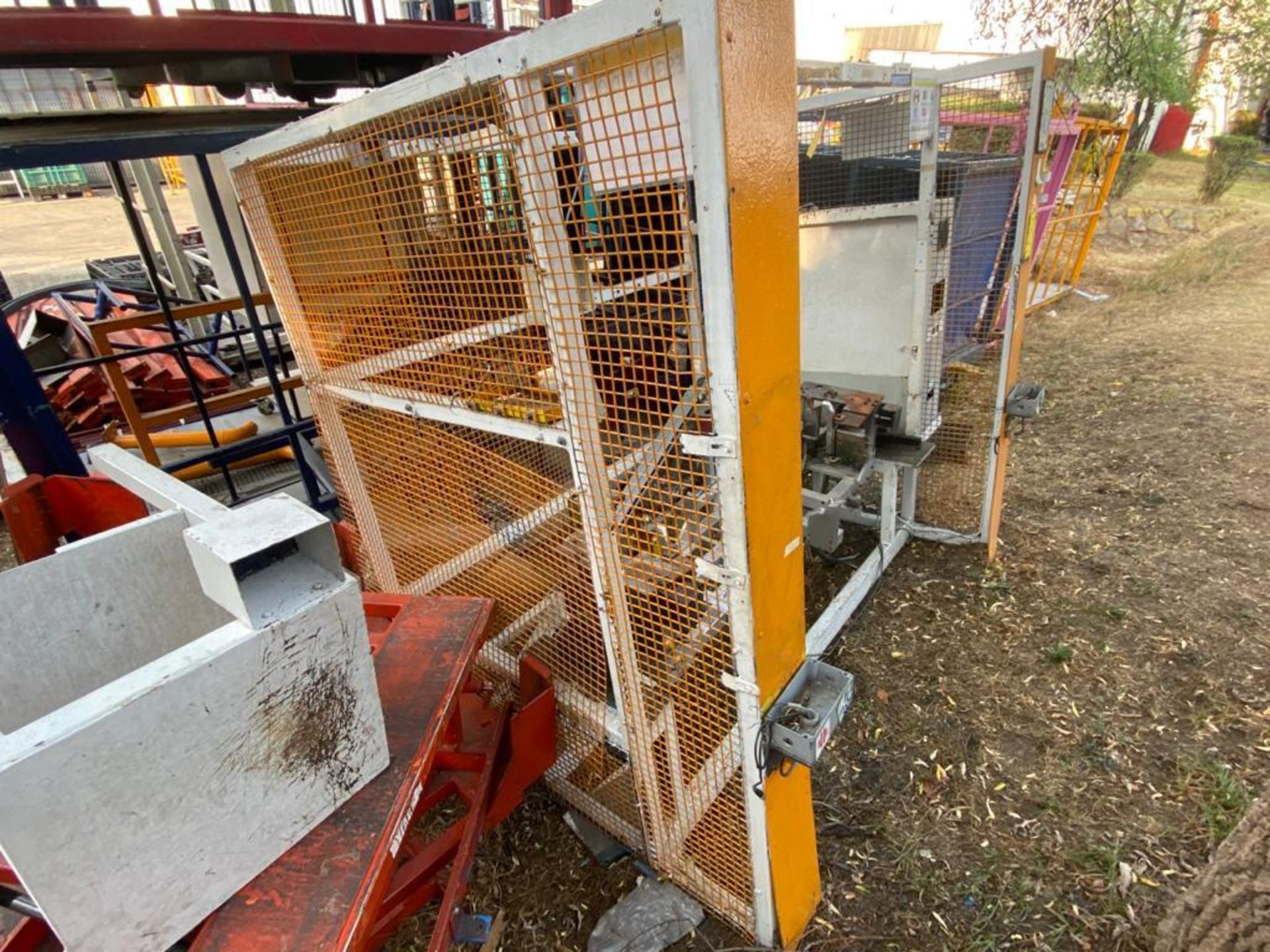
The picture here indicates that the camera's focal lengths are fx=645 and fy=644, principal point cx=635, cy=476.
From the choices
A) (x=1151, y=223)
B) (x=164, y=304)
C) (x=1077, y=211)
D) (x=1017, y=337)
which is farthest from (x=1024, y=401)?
(x=1151, y=223)

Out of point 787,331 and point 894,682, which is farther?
point 894,682

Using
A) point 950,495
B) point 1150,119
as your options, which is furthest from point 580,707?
point 1150,119

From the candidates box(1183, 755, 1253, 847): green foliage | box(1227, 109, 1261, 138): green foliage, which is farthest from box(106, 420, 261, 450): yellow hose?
box(1227, 109, 1261, 138): green foliage

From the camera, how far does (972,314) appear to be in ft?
13.3

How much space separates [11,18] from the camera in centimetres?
220

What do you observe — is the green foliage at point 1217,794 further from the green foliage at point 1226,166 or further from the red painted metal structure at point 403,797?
the green foliage at point 1226,166

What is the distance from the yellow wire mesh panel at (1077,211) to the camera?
898 centimetres

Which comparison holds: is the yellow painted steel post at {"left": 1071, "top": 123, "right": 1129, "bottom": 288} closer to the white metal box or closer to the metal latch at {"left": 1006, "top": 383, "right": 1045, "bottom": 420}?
the metal latch at {"left": 1006, "top": 383, "right": 1045, "bottom": 420}

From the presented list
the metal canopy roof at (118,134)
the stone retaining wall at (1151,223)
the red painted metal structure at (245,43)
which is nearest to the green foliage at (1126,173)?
the stone retaining wall at (1151,223)

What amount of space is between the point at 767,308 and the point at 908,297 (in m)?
2.45

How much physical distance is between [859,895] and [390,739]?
1.76 meters

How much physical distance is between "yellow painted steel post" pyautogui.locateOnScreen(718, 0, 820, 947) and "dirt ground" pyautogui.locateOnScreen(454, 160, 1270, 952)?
1039 mm

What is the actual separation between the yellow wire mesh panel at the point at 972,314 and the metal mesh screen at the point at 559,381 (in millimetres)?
2352

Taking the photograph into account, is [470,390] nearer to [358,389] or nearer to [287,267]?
[358,389]
